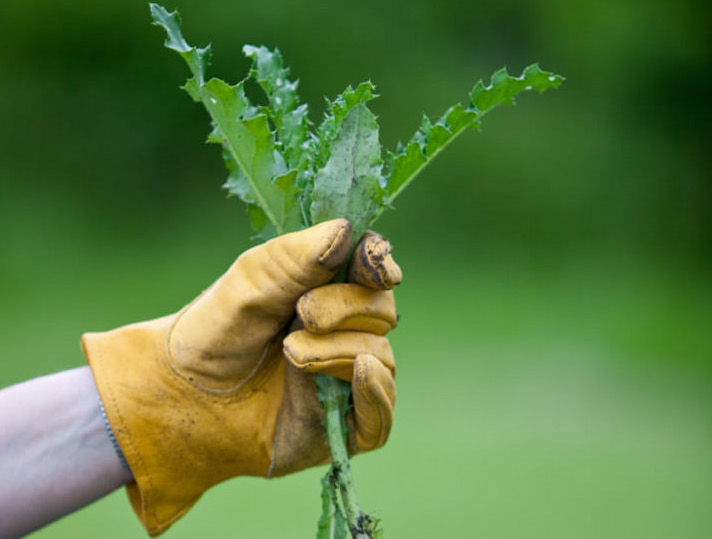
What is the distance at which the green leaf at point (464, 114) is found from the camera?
1408 millimetres

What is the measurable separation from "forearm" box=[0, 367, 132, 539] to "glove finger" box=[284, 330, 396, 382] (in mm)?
361

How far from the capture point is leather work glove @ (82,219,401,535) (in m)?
1.41

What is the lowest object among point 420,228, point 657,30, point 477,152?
point 420,228

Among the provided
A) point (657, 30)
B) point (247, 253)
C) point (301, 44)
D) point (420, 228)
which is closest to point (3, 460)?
point (247, 253)

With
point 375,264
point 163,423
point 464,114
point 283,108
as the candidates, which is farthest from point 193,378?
point 464,114

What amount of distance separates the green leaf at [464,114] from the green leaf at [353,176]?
6 cm

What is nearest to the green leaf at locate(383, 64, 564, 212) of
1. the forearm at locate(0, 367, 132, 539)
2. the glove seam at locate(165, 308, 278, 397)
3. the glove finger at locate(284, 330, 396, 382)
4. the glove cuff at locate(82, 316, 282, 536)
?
the glove finger at locate(284, 330, 396, 382)

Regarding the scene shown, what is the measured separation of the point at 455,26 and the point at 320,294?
165 inches

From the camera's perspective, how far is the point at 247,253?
146 cm

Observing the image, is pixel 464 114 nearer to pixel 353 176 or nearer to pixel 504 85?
pixel 504 85

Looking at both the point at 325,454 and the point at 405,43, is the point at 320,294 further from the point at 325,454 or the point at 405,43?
the point at 405,43

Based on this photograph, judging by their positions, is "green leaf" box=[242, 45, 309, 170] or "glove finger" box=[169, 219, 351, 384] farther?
"green leaf" box=[242, 45, 309, 170]

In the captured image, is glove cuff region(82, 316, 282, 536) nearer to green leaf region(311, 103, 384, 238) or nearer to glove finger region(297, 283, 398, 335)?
glove finger region(297, 283, 398, 335)

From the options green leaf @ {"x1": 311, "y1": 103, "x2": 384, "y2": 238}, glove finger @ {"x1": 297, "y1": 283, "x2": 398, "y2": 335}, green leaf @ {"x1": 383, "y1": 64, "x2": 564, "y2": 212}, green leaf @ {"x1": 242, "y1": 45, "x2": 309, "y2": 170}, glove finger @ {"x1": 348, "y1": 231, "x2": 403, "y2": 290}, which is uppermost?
green leaf @ {"x1": 242, "y1": 45, "x2": 309, "y2": 170}
